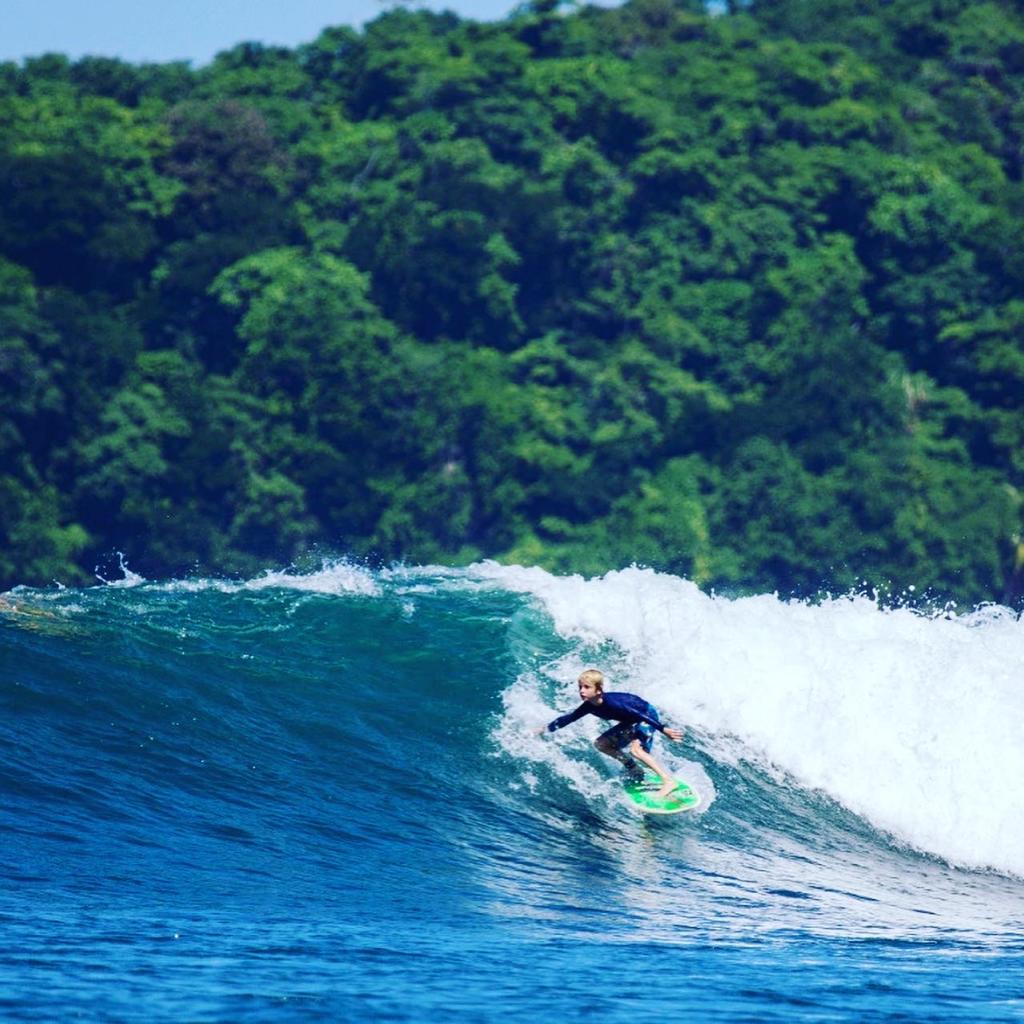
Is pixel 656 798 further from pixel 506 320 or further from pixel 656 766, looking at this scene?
pixel 506 320

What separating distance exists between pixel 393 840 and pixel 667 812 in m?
2.16

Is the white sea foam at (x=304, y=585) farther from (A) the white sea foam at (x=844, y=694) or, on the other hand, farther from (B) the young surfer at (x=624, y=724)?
(B) the young surfer at (x=624, y=724)

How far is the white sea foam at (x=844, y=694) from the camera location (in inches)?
674

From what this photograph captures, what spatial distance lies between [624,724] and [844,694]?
3.63 meters

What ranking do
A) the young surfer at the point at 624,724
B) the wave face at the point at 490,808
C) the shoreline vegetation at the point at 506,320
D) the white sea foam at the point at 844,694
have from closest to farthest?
the wave face at the point at 490,808, the young surfer at the point at 624,724, the white sea foam at the point at 844,694, the shoreline vegetation at the point at 506,320

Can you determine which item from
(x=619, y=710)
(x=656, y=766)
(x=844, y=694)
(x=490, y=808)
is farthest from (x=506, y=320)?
(x=619, y=710)

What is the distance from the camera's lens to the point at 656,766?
616 inches

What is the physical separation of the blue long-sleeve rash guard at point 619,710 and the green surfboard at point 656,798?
640 millimetres

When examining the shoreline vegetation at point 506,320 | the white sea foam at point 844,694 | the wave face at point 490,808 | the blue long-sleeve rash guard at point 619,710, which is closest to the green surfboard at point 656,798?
the wave face at point 490,808

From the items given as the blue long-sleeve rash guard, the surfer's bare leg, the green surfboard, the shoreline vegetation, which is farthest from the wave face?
the shoreline vegetation

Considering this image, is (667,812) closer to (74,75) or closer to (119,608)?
(119,608)

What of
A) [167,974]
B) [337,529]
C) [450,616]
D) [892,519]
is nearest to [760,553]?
[892,519]

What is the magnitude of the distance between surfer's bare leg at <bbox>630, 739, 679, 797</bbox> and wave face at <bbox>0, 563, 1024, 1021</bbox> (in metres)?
0.27

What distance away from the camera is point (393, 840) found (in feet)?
48.4
